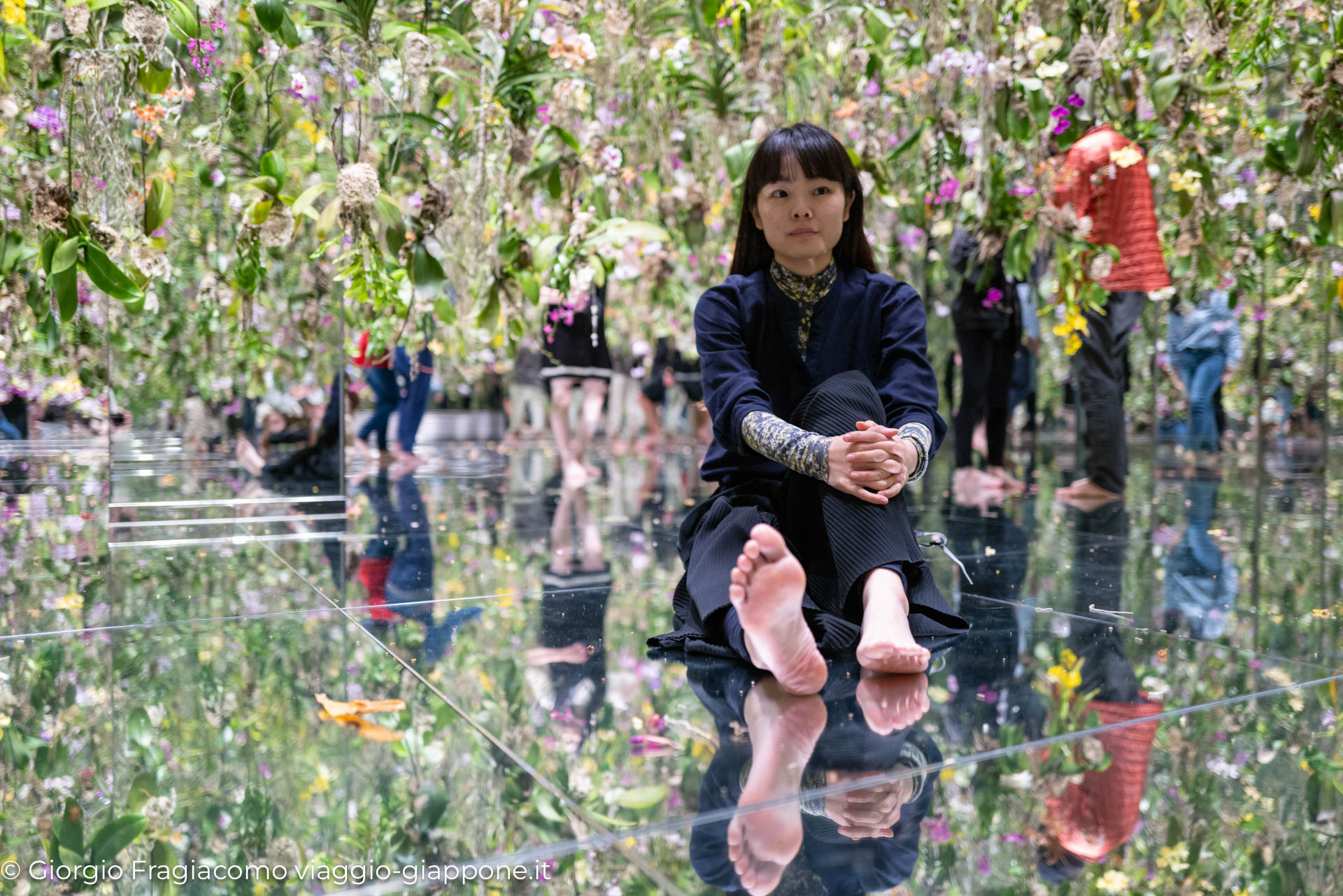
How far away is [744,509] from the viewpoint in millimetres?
A: 1571

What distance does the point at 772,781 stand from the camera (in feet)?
3.24

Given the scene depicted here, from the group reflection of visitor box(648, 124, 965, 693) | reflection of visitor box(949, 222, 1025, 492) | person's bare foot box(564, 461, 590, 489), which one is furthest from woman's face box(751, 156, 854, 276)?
person's bare foot box(564, 461, 590, 489)

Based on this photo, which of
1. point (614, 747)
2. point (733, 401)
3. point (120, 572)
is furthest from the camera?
point (120, 572)

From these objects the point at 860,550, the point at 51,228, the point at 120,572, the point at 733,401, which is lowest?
the point at 120,572

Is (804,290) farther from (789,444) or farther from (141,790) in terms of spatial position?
(141,790)

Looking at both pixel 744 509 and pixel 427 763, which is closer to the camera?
pixel 427 763

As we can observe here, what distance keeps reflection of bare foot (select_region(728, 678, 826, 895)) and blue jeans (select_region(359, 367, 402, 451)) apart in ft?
13.4

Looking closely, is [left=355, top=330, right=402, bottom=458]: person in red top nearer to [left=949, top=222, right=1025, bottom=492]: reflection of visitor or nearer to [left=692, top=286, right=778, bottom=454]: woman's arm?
[left=949, top=222, right=1025, bottom=492]: reflection of visitor

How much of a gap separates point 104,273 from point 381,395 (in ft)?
11.0

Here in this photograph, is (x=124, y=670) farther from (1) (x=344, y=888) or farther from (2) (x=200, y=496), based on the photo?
(2) (x=200, y=496)

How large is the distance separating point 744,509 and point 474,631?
472 millimetres

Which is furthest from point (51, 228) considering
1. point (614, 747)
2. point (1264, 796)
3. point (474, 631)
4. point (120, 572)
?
point (1264, 796)

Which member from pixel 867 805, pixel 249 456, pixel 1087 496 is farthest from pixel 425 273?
pixel 1087 496

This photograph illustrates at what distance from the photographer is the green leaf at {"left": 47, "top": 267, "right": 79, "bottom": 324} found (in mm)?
1836
